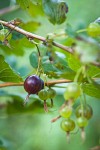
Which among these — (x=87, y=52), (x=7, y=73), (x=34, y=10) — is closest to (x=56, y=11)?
(x=7, y=73)

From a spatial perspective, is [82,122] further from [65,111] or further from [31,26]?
[31,26]

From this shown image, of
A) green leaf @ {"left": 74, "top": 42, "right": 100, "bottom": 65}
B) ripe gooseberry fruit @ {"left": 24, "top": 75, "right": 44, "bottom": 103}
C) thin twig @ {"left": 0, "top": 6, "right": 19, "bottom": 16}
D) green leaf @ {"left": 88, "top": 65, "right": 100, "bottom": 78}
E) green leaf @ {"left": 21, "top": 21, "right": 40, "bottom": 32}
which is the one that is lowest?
thin twig @ {"left": 0, "top": 6, "right": 19, "bottom": 16}

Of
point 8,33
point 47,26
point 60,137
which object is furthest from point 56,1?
point 47,26

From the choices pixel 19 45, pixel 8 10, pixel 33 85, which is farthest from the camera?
pixel 8 10

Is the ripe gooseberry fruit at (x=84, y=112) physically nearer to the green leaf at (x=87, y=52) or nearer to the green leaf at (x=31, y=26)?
the green leaf at (x=87, y=52)

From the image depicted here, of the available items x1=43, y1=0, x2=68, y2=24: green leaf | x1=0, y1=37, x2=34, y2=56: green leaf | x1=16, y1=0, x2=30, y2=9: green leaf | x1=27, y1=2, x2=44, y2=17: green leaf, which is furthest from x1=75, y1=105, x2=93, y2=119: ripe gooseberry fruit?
x1=27, y1=2, x2=44, y2=17: green leaf

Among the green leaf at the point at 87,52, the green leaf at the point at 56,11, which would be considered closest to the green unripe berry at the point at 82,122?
the green leaf at the point at 87,52

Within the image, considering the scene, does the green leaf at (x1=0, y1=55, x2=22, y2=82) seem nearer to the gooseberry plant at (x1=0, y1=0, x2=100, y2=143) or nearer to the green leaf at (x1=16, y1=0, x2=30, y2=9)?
the gooseberry plant at (x1=0, y1=0, x2=100, y2=143)

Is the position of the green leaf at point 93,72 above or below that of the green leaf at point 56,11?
below
